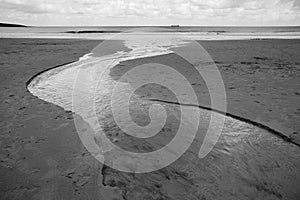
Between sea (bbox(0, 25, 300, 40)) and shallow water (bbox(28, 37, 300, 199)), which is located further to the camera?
sea (bbox(0, 25, 300, 40))

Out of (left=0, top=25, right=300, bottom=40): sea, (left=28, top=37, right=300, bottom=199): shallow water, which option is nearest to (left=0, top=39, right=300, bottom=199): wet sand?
(left=28, top=37, right=300, bottom=199): shallow water

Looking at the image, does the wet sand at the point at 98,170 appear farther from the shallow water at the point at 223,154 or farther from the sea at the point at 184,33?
the sea at the point at 184,33

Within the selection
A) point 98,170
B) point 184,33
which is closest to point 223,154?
point 98,170

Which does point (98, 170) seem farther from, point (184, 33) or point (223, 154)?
point (184, 33)

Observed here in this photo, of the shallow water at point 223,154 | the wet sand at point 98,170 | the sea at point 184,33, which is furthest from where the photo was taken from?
the sea at point 184,33

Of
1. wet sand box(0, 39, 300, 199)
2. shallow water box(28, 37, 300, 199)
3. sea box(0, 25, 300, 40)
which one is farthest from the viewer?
sea box(0, 25, 300, 40)

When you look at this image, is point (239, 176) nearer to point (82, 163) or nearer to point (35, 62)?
point (82, 163)

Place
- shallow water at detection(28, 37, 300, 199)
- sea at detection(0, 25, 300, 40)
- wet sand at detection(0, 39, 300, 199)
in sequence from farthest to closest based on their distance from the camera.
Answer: sea at detection(0, 25, 300, 40) < shallow water at detection(28, 37, 300, 199) < wet sand at detection(0, 39, 300, 199)

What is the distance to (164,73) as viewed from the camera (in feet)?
32.6

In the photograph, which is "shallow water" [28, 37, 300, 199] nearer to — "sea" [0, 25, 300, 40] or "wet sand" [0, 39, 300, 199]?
"wet sand" [0, 39, 300, 199]

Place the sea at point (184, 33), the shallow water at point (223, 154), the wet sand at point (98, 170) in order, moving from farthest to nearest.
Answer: the sea at point (184, 33) < the shallow water at point (223, 154) < the wet sand at point (98, 170)

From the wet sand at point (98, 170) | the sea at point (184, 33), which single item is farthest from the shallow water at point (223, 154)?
the sea at point (184, 33)

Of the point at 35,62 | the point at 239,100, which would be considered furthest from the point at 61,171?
the point at 35,62

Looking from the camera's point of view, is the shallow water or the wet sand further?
the shallow water
